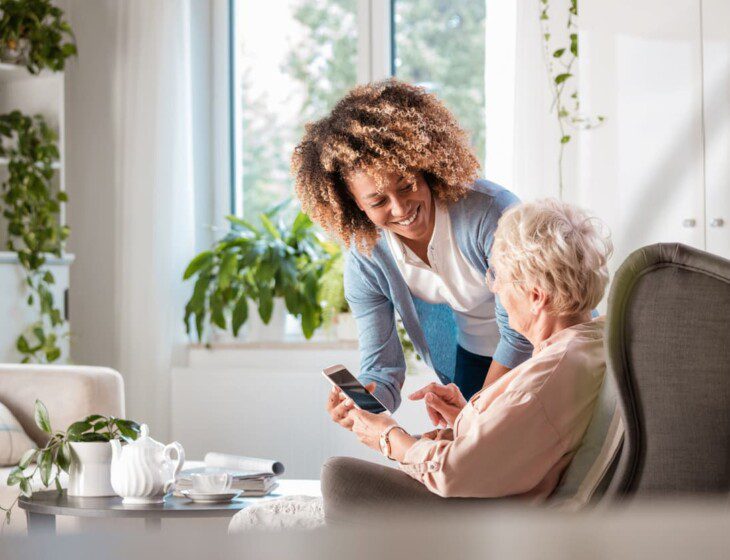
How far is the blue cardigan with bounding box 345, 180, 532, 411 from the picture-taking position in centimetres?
207

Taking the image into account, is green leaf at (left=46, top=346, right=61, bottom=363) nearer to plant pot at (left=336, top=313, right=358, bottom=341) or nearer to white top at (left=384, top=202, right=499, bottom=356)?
plant pot at (left=336, top=313, right=358, bottom=341)

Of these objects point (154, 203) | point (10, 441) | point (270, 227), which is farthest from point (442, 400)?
point (154, 203)

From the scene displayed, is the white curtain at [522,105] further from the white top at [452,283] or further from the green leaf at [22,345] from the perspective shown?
the green leaf at [22,345]

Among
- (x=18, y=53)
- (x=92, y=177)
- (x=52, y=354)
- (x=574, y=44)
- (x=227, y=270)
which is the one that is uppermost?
(x=18, y=53)

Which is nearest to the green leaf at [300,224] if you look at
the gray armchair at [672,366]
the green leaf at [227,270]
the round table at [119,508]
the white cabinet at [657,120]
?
the green leaf at [227,270]

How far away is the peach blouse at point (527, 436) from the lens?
1.32 meters

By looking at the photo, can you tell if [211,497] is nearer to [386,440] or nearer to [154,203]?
[386,440]

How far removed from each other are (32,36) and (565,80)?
2176 mm

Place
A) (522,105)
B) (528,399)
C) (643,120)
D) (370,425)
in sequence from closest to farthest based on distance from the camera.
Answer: (528,399), (370,425), (643,120), (522,105)

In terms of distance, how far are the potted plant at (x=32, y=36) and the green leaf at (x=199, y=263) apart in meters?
0.96

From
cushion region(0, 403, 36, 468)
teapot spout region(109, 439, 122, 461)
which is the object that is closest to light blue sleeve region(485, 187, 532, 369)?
teapot spout region(109, 439, 122, 461)

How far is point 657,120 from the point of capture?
292cm

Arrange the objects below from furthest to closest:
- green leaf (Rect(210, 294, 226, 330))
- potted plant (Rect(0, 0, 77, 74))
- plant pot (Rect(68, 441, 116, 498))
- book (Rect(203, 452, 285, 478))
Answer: green leaf (Rect(210, 294, 226, 330)) < potted plant (Rect(0, 0, 77, 74)) < book (Rect(203, 452, 285, 478)) < plant pot (Rect(68, 441, 116, 498))

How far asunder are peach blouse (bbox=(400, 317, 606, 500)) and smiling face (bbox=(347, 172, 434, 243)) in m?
0.71
